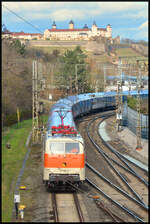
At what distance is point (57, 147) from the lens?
1562 centimetres

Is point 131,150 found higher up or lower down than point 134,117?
lower down

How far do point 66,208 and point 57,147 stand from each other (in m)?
2.86

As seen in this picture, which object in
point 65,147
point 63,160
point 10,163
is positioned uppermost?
point 65,147

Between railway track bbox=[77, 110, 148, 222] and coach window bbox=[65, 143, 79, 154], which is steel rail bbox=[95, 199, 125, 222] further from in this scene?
coach window bbox=[65, 143, 79, 154]

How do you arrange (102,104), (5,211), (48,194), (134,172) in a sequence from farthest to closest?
(102,104) → (134,172) → (48,194) → (5,211)

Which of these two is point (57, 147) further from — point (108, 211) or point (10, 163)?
point (10, 163)

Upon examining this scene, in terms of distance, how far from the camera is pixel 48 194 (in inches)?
639

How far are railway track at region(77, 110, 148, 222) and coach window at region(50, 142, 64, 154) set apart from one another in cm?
310

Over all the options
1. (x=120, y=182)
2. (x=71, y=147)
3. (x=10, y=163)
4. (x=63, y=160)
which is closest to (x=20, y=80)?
(x=10, y=163)

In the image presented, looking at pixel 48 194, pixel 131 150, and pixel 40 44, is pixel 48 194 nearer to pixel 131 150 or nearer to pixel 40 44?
pixel 131 150

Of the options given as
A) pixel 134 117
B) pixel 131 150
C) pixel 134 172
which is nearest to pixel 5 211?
pixel 134 172

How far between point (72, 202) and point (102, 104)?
36283mm

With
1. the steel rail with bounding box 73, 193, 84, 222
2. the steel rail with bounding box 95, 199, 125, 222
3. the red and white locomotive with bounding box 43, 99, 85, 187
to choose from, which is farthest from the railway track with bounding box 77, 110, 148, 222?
the red and white locomotive with bounding box 43, 99, 85, 187

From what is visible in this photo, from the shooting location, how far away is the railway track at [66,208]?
13.3m
